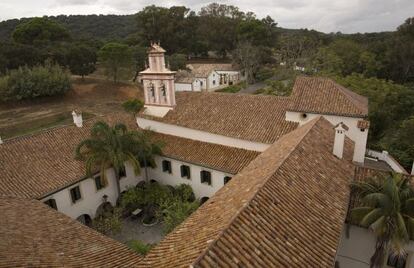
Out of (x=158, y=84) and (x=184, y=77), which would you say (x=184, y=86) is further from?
(x=158, y=84)

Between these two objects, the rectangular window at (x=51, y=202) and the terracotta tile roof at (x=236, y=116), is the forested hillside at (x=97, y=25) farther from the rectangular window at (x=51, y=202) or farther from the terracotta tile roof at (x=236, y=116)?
the rectangular window at (x=51, y=202)

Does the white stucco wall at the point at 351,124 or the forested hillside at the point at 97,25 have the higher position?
the forested hillside at the point at 97,25

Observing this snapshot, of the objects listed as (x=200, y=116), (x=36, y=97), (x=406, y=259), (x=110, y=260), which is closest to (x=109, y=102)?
(x=36, y=97)

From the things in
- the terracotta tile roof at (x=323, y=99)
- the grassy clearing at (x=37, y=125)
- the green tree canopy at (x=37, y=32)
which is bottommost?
the grassy clearing at (x=37, y=125)

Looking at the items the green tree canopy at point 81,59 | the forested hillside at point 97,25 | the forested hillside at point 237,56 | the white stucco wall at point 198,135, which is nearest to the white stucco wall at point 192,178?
the white stucco wall at point 198,135

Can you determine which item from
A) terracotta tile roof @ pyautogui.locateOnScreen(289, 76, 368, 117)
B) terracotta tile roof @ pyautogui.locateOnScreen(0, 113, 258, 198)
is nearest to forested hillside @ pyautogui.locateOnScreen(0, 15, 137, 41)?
terracotta tile roof @ pyautogui.locateOnScreen(0, 113, 258, 198)

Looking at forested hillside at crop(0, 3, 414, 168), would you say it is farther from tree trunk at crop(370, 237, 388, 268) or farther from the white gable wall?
tree trunk at crop(370, 237, 388, 268)

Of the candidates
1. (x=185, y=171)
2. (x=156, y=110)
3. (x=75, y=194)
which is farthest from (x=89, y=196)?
(x=156, y=110)
